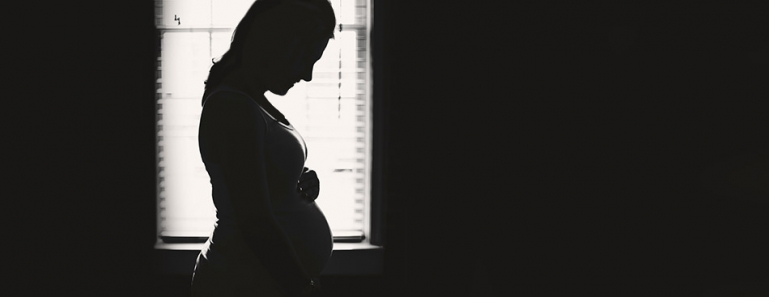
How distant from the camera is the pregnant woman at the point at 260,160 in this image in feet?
2.63

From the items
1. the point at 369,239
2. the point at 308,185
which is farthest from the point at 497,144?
the point at 308,185

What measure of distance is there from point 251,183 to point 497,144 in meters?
1.45

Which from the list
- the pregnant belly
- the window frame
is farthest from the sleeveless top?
the window frame

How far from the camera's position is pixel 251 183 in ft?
2.60

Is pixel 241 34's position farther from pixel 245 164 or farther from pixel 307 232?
pixel 307 232

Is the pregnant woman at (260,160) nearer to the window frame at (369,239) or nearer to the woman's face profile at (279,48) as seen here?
the woman's face profile at (279,48)

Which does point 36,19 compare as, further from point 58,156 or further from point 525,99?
point 525,99

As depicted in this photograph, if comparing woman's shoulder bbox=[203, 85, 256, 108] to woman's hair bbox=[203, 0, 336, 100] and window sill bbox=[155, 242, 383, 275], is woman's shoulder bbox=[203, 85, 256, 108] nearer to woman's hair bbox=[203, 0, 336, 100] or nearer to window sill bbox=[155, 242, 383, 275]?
woman's hair bbox=[203, 0, 336, 100]

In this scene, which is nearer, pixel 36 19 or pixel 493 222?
pixel 36 19

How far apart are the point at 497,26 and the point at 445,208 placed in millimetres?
801

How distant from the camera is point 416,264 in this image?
82.4 inches

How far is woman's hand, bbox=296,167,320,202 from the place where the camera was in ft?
3.17

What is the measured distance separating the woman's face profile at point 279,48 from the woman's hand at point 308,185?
0.62 ft

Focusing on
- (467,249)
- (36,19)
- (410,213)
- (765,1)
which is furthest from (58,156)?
(765,1)
